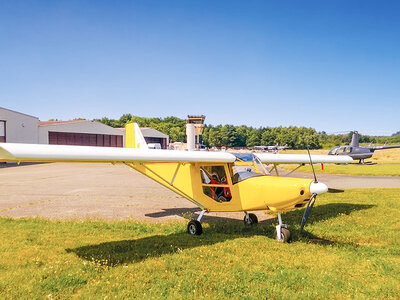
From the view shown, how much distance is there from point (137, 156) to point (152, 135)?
231ft

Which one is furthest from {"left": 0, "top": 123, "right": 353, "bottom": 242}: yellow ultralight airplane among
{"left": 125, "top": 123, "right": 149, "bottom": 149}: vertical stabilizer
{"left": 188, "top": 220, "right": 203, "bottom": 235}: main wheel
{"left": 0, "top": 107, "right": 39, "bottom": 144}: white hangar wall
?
{"left": 0, "top": 107, "right": 39, "bottom": 144}: white hangar wall

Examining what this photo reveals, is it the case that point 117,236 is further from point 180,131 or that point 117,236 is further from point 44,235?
point 180,131

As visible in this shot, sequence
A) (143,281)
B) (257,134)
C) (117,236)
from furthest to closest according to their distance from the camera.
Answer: (257,134) → (117,236) → (143,281)

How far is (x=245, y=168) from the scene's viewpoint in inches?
341

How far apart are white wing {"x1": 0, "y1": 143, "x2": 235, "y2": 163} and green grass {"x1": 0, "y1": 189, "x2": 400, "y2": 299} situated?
7.19 ft

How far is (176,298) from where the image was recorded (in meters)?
4.94

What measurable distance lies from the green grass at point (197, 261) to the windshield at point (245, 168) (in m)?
1.70

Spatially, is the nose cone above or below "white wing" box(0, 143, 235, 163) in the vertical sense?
below

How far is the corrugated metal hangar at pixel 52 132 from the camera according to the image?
40.9 meters

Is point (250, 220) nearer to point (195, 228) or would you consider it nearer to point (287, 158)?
point (195, 228)

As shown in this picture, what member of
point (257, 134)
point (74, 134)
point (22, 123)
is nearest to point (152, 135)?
point (74, 134)

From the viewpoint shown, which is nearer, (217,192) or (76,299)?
(76,299)

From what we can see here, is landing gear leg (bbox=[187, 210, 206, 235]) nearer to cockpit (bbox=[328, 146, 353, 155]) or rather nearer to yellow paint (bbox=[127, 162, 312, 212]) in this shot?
yellow paint (bbox=[127, 162, 312, 212])

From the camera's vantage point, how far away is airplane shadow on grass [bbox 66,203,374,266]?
682cm
